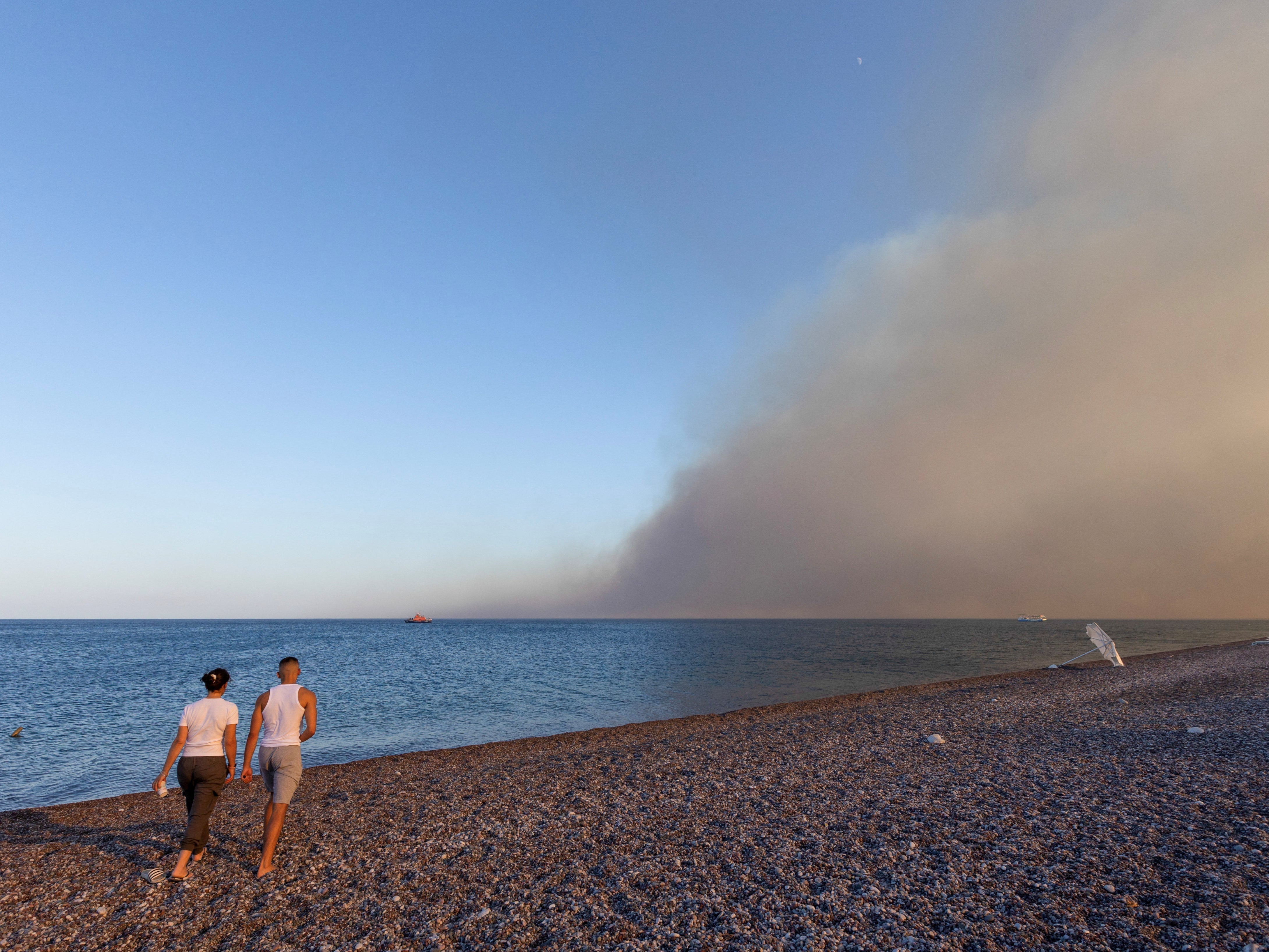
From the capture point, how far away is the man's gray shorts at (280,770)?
8547 mm

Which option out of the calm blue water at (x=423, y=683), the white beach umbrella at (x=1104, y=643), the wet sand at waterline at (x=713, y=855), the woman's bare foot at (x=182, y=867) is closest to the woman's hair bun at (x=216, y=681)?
the woman's bare foot at (x=182, y=867)

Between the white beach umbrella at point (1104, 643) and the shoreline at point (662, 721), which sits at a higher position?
the white beach umbrella at point (1104, 643)

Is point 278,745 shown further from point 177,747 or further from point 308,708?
point 177,747

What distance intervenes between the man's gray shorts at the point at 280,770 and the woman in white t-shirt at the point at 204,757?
46cm

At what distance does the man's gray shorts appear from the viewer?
8.55 meters

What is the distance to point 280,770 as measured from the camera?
8.61 m

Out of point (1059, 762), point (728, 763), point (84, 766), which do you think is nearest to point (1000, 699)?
point (1059, 762)

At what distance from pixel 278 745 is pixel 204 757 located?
39.8 inches

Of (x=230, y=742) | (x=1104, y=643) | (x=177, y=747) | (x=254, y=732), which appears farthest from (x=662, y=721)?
(x=1104, y=643)

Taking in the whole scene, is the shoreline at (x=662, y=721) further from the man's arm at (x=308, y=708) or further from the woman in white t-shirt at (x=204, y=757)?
the man's arm at (x=308, y=708)

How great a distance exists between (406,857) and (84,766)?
1948cm

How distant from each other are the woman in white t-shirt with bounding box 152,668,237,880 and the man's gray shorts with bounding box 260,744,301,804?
46 cm

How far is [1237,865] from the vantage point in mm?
7852

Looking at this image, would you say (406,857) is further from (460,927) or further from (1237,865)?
(1237,865)
